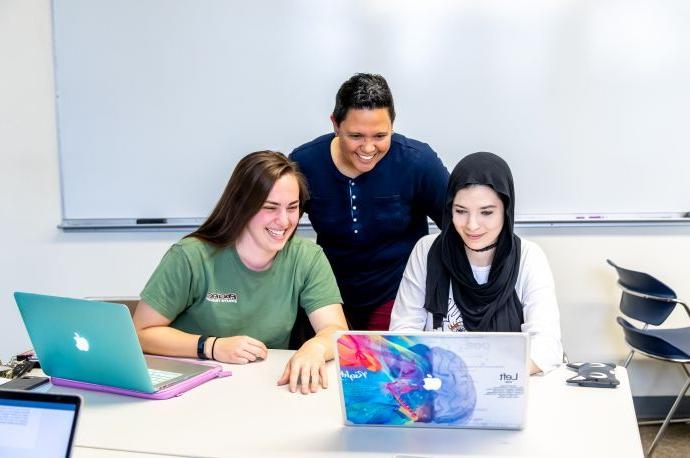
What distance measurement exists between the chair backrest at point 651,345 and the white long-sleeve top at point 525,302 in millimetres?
980

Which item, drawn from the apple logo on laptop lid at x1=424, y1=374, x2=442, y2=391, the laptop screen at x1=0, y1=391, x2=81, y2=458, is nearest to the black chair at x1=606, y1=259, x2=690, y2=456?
the apple logo on laptop lid at x1=424, y1=374, x2=442, y2=391

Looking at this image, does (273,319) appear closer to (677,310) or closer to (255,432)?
(255,432)

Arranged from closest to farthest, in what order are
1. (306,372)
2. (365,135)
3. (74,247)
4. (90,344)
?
1. (90,344)
2. (306,372)
3. (365,135)
4. (74,247)

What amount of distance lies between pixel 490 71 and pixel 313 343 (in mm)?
1792

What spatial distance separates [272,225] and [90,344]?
0.60m

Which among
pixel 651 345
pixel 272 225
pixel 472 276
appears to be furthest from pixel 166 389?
pixel 651 345

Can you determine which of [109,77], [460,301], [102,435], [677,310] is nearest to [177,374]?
[102,435]

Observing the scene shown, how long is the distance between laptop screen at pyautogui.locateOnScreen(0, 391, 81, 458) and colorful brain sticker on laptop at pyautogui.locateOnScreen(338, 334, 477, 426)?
0.50 meters

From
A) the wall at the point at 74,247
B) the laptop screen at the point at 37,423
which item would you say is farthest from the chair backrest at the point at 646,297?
the laptop screen at the point at 37,423

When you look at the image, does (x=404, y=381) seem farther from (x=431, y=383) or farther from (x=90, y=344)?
(x=90, y=344)

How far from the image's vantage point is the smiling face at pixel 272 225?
194cm

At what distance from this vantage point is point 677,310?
315 centimetres

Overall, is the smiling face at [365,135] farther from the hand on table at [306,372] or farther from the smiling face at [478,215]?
the hand on table at [306,372]

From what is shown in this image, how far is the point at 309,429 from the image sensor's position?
1.41 metres
